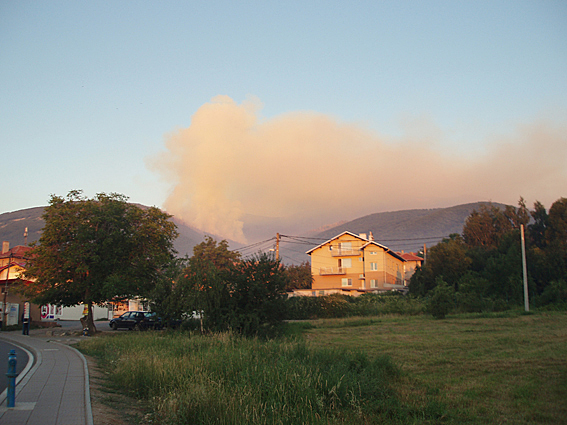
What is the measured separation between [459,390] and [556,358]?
594 cm

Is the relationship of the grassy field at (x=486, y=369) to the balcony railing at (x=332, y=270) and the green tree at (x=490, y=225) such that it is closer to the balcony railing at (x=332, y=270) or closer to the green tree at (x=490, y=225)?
the balcony railing at (x=332, y=270)

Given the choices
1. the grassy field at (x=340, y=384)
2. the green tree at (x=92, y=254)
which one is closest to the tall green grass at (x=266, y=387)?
the grassy field at (x=340, y=384)

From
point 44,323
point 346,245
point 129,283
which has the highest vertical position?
point 346,245

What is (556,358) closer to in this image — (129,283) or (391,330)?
(391,330)

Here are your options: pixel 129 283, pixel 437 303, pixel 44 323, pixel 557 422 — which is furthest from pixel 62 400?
pixel 44 323

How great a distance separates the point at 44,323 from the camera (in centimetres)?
4288

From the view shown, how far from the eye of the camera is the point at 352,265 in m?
78.3

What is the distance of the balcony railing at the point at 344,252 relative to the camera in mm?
77925

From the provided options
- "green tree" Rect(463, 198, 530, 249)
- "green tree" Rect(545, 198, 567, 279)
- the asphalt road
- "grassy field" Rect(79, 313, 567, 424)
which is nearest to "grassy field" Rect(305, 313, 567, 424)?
"grassy field" Rect(79, 313, 567, 424)

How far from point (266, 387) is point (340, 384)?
1817mm

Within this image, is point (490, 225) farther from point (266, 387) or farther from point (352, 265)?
point (266, 387)

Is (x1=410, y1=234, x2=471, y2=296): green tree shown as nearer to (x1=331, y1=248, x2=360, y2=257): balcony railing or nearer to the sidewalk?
(x1=331, y1=248, x2=360, y2=257): balcony railing

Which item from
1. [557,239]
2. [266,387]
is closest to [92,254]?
[266,387]

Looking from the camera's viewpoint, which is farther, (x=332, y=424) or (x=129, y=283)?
(x=129, y=283)
